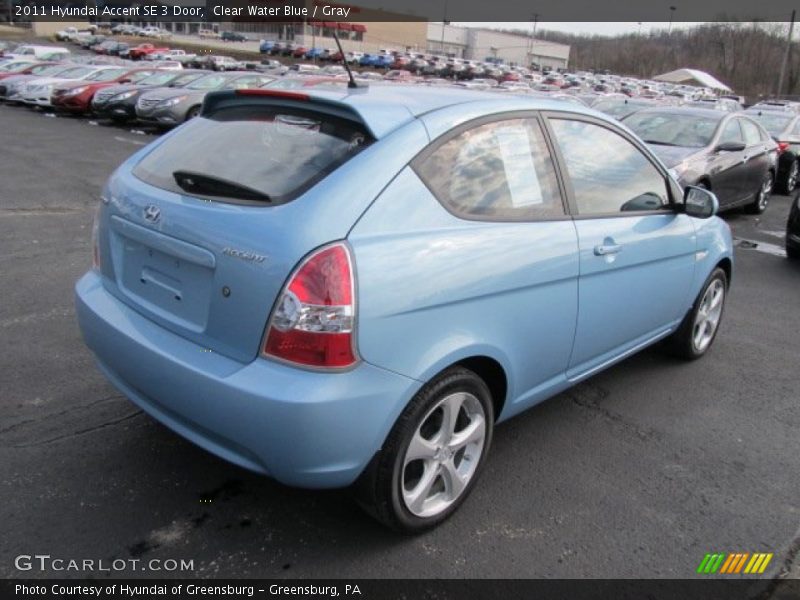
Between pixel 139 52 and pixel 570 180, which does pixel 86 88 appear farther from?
pixel 139 52

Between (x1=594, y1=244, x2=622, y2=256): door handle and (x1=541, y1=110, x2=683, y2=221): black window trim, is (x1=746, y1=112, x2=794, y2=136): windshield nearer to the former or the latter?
(x1=541, y1=110, x2=683, y2=221): black window trim

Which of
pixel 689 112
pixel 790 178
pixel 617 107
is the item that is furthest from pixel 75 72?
pixel 790 178

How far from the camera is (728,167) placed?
29.7 feet

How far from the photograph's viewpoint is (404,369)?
2.36 meters

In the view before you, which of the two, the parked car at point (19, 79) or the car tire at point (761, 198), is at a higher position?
the parked car at point (19, 79)

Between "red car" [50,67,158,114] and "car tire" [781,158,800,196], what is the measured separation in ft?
56.9

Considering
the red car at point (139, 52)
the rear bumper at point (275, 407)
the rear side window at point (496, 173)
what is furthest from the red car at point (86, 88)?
the red car at point (139, 52)

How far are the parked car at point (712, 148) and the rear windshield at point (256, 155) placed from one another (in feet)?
21.4

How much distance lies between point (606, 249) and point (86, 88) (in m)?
19.9

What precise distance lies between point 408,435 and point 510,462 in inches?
39.8

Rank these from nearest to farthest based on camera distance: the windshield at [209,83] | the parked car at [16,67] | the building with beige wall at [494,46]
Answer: the windshield at [209,83] → the parked car at [16,67] → the building with beige wall at [494,46]

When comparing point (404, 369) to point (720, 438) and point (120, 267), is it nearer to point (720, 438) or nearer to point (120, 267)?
point (120, 267)

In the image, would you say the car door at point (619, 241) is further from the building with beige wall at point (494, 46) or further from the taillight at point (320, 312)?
the building with beige wall at point (494, 46)

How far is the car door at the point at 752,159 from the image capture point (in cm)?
971
